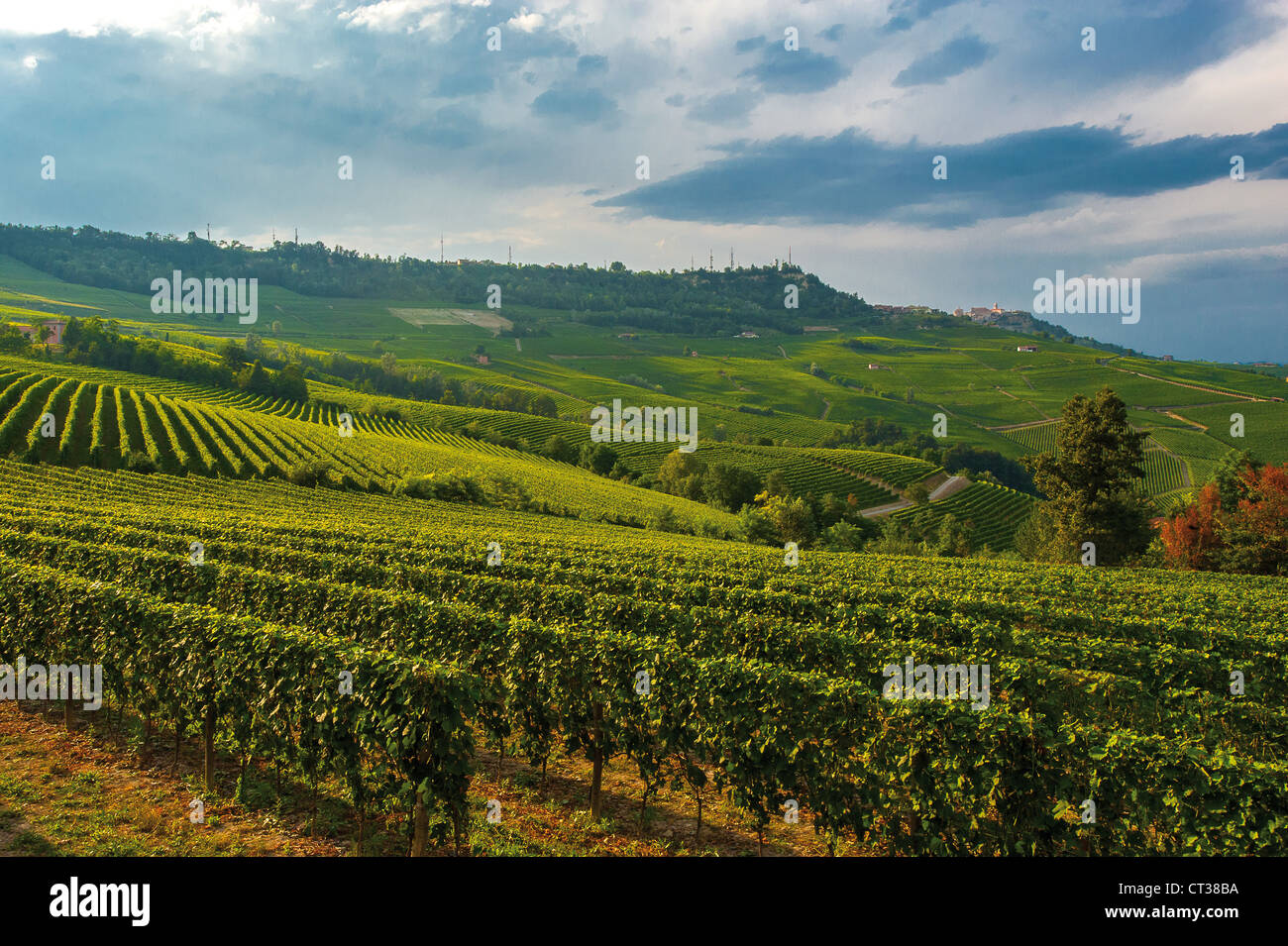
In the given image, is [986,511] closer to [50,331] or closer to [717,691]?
[717,691]

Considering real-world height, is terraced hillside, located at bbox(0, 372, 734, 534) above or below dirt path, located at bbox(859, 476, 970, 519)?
above

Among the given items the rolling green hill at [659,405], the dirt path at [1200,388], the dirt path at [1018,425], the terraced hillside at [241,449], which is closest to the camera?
the terraced hillside at [241,449]

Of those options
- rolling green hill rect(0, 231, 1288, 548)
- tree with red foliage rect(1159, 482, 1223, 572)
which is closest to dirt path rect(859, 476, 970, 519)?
rolling green hill rect(0, 231, 1288, 548)

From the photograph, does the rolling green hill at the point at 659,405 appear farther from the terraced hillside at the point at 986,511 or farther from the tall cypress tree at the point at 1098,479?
the tall cypress tree at the point at 1098,479

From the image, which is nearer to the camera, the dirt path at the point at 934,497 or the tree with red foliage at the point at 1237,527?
the tree with red foliage at the point at 1237,527

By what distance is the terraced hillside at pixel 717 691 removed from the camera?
28.3 ft

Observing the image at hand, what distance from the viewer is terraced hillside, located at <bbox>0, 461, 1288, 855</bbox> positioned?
863 centimetres

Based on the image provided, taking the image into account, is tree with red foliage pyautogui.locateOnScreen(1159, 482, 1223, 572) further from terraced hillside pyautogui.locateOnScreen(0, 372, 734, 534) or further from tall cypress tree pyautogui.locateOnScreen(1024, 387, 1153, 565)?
terraced hillside pyautogui.locateOnScreen(0, 372, 734, 534)

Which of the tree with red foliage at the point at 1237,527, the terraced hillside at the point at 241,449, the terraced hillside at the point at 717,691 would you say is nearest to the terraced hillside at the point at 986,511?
the tree with red foliage at the point at 1237,527

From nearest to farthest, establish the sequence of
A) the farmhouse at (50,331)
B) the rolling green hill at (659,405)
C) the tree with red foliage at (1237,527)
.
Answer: the tree with red foliage at (1237,527)
the rolling green hill at (659,405)
the farmhouse at (50,331)

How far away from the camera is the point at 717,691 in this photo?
10.1 metres

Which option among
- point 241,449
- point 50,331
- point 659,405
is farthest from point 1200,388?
point 50,331
